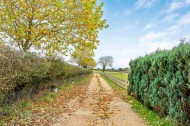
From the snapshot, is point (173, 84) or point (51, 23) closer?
point (173, 84)

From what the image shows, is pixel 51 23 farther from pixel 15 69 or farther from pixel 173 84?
pixel 173 84

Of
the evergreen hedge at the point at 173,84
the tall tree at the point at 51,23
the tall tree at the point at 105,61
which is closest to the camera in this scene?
the evergreen hedge at the point at 173,84

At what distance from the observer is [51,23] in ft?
40.9

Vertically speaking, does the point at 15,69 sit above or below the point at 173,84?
above

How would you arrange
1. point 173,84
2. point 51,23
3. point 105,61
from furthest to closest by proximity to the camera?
1. point 105,61
2. point 51,23
3. point 173,84

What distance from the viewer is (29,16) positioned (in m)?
11.8

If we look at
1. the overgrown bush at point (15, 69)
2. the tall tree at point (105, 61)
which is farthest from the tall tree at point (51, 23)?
the tall tree at point (105, 61)

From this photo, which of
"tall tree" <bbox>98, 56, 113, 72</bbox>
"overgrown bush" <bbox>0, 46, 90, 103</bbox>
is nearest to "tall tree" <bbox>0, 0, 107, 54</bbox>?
"overgrown bush" <bbox>0, 46, 90, 103</bbox>

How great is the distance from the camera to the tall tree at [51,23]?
37.9 ft

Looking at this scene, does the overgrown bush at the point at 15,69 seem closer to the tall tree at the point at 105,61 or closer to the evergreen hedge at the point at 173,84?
the evergreen hedge at the point at 173,84

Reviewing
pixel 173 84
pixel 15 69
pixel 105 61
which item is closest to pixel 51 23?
pixel 15 69

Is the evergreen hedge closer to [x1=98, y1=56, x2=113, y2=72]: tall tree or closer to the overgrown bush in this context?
the overgrown bush

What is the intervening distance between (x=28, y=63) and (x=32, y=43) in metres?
5.88

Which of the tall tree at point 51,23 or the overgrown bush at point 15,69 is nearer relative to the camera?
the overgrown bush at point 15,69
